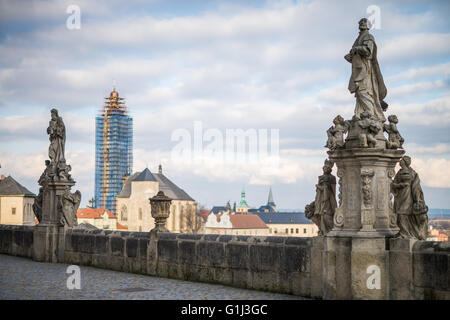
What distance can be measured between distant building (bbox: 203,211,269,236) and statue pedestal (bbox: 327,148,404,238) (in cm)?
11509

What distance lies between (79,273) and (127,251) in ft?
3.50

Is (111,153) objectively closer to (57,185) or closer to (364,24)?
(57,185)

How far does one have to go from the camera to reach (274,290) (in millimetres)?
9414

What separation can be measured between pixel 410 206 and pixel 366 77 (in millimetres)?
1906

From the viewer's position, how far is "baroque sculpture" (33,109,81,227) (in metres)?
14.7

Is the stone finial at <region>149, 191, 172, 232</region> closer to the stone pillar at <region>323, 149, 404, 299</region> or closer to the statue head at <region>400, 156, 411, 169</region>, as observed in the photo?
the stone pillar at <region>323, 149, 404, 299</region>

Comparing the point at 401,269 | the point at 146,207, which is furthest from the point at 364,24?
the point at 146,207

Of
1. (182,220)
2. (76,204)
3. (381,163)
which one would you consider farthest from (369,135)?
(182,220)

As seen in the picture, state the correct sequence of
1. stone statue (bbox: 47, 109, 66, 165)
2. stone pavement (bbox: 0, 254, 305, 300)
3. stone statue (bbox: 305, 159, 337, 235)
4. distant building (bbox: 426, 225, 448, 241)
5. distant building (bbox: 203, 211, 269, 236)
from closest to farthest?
stone statue (bbox: 305, 159, 337, 235)
stone pavement (bbox: 0, 254, 305, 300)
distant building (bbox: 426, 225, 448, 241)
stone statue (bbox: 47, 109, 66, 165)
distant building (bbox: 203, 211, 269, 236)

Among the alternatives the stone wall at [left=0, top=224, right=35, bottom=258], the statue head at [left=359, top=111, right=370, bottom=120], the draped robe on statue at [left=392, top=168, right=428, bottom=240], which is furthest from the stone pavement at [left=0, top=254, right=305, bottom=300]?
the stone wall at [left=0, top=224, right=35, bottom=258]

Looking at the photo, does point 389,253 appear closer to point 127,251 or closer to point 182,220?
point 127,251

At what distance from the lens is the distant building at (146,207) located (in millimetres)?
105812

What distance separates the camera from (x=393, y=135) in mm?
8352

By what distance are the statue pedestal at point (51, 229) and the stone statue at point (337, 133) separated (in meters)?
8.29
